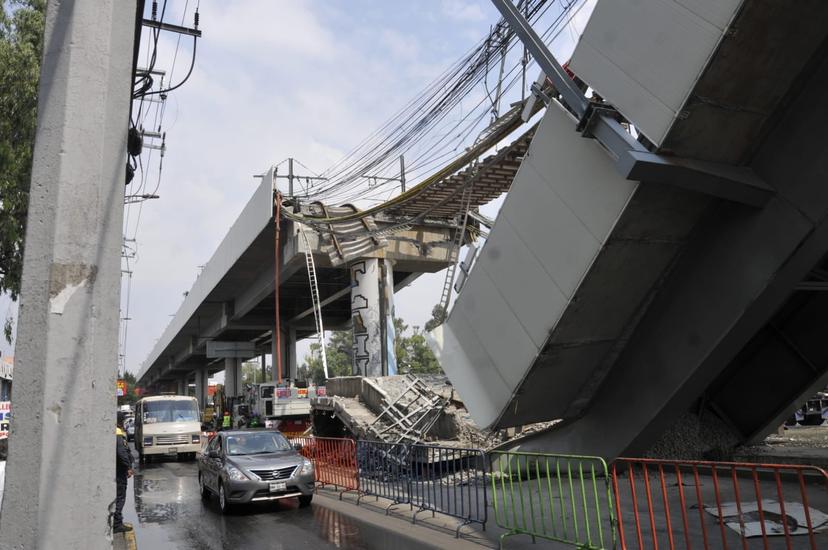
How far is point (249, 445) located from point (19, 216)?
7763mm

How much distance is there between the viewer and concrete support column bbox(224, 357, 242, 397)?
51781 mm

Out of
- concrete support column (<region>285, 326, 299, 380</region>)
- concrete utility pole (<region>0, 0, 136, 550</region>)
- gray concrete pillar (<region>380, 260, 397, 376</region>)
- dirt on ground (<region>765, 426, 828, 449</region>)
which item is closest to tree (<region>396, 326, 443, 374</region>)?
concrete support column (<region>285, 326, 299, 380</region>)

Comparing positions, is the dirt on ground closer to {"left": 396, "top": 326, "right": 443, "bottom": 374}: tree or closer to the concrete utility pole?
the concrete utility pole

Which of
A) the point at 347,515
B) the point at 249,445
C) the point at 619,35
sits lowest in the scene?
the point at 347,515

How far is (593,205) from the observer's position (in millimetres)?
8070

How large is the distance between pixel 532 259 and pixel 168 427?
1844 cm

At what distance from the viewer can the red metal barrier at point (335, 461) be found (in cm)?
1253

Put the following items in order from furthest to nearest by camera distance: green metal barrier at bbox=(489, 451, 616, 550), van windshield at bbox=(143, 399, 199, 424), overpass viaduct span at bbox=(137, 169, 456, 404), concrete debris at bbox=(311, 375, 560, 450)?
overpass viaduct span at bbox=(137, 169, 456, 404) → van windshield at bbox=(143, 399, 199, 424) → concrete debris at bbox=(311, 375, 560, 450) → green metal barrier at bbox=(489, 451, 616, 550)

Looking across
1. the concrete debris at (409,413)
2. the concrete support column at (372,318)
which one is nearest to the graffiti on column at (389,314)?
the concrete support column at (372,318)

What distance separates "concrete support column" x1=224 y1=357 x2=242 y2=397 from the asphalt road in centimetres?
3868

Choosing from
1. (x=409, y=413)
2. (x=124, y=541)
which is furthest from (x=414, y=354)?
(x=124, y=541)

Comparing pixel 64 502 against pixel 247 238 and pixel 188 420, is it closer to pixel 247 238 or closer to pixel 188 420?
pixel 188 420

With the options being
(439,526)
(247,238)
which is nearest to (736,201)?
(439,526)

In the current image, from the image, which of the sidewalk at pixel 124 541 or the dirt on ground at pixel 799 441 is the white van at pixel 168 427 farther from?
the dirt on ground at pixel 799 441
